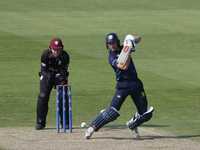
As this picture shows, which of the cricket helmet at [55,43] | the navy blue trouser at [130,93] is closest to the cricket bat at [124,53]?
the navy blue trouser at [130,93]

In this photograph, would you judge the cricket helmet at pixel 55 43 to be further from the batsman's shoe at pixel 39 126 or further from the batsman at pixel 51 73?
the batsman's shoe at pixel 39 126

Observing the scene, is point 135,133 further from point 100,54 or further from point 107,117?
point 100,54

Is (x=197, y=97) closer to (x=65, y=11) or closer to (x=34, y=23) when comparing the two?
(x=34, y=23)

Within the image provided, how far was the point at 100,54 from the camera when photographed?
24656mm

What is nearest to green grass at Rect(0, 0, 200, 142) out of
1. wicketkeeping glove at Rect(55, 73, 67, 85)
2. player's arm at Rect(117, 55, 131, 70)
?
wicketkeeping glove at Rect(55, 73, 67, 85)

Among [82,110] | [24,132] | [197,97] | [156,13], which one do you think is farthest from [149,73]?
[156,13]

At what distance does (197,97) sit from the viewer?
630 inches

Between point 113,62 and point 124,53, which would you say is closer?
point 124,53

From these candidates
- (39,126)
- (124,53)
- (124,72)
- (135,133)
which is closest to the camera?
(124,53)

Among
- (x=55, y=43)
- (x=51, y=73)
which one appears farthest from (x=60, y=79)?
(x=55, y=43)

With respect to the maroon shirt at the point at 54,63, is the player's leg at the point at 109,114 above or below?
below

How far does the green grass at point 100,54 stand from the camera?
46.1ft

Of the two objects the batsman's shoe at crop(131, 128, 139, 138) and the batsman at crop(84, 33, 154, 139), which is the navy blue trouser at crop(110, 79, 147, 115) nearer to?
the batsman at crop(84, 33, 154, 139)

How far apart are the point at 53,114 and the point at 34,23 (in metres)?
19.8
